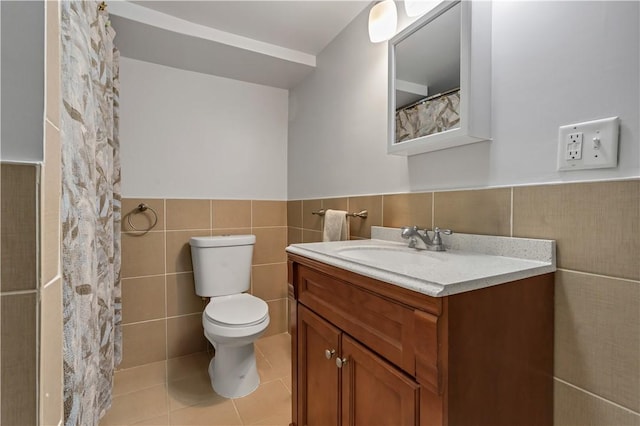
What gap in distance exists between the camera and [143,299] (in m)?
2.02

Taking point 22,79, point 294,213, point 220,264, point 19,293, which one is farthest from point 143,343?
point 22,79

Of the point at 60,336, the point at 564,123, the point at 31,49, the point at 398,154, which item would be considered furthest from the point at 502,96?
the point at 60,336

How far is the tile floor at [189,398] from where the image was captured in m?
1.51

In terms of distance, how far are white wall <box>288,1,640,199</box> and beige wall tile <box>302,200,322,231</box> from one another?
497mm

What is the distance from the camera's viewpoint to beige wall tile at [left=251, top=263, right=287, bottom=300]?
7.70ft

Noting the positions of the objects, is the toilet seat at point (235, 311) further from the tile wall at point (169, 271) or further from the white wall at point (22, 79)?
the white wall at point (22, 79)

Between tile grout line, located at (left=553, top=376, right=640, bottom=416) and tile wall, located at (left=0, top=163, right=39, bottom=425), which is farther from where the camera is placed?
tile grout line, located at (left=553, top=376, right=640, bottom=416)

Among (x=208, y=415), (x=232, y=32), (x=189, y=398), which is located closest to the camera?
(x=208, y=415)

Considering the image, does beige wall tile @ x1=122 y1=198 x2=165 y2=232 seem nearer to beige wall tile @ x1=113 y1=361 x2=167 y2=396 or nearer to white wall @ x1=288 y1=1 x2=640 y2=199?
beige wall tile @ x1=113 y1=361 x2=167 y2=396

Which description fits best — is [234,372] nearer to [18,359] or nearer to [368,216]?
[368,216]

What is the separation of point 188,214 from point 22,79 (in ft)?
6.11

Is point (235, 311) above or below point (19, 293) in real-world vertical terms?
below

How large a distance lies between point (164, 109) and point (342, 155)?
1257 mm

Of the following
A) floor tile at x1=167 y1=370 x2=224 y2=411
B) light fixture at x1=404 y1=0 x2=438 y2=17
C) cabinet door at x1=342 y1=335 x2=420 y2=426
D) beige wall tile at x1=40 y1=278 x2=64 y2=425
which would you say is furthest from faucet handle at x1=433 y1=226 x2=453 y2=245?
floor tile at x1=167 y1=370 x2=224 y2=411
